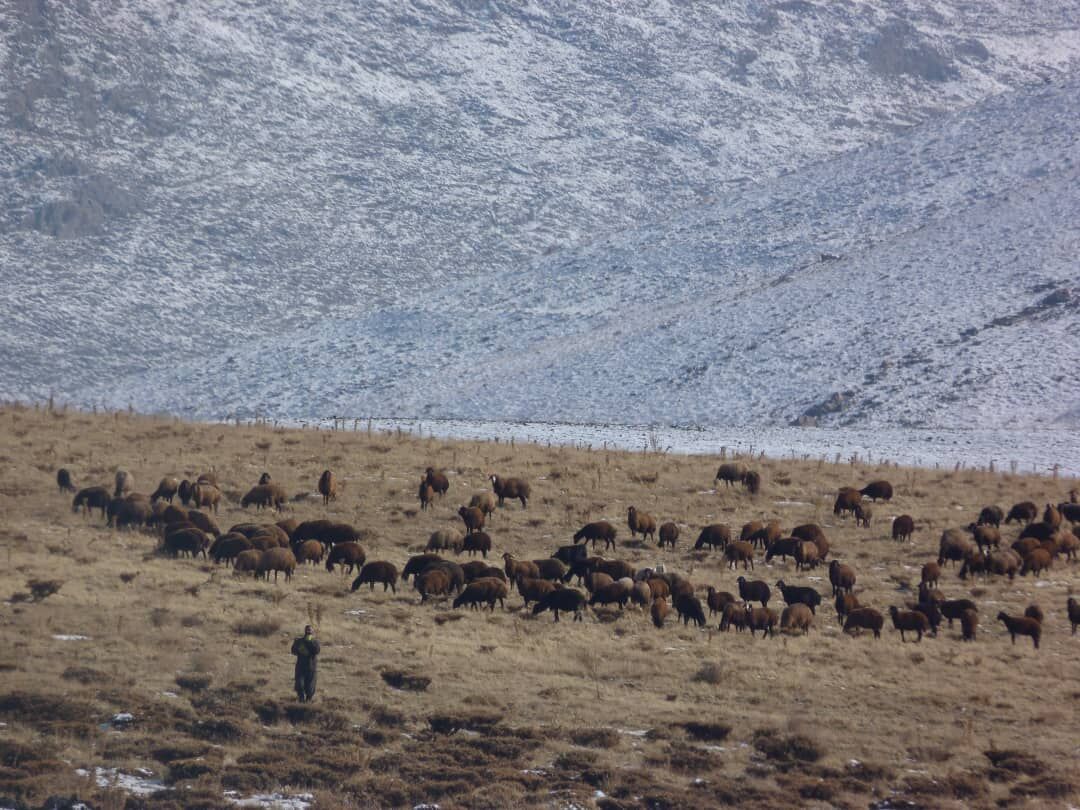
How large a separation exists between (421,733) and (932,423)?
37461 millimetres

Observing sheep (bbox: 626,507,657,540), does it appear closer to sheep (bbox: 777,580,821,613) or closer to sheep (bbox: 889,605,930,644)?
sheep (bbox: 777,580,821,613)

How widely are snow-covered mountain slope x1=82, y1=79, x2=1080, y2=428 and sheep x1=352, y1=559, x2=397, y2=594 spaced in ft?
102

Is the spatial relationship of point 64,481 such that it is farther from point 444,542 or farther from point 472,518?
point 472,518

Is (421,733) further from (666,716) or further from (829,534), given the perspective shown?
(829,534)

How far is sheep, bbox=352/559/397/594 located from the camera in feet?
76.0

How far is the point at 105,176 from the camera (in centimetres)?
8625

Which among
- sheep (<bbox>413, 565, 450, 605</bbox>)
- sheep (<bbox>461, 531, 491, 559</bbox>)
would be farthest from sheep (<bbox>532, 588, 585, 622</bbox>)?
sheep (<bbox>461, 531, 491, 559</bbox>)

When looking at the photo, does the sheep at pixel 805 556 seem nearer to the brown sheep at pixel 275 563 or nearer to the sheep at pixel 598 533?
the sheep at pixel 598 533

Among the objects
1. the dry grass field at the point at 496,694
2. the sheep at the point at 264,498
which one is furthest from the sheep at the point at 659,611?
the sheep at the point at 264,498

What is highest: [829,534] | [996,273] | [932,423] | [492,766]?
[996,273]

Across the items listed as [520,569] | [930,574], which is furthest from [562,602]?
[930,574]

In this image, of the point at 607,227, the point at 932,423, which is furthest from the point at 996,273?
the point at 607,227

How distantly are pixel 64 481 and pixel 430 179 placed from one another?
66050 mm

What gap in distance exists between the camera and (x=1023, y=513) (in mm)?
30828
